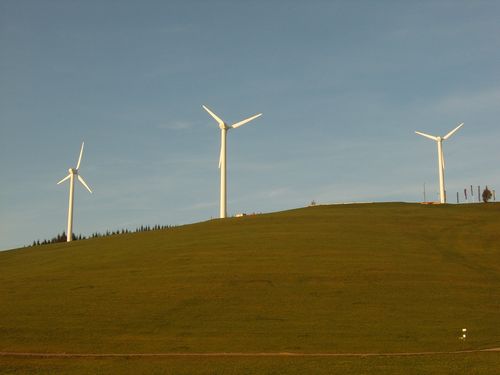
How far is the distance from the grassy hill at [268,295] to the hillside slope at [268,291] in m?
0.09

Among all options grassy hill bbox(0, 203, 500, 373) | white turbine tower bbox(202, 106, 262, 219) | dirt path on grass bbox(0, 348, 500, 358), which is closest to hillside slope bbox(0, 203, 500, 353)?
grassy hill bbox(0, 203, 500, 373)

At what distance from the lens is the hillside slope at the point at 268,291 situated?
1030 inches

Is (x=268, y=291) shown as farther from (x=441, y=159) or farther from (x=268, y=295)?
(x=441, y=159)

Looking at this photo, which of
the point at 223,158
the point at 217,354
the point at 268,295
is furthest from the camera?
the point at 223,158

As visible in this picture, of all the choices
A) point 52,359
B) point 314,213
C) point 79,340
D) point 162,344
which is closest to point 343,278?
point 162,344

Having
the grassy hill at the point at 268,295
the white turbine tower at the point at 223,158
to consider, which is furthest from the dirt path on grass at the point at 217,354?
the white turbine tower at the point at 223,158

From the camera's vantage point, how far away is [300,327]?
27.6 metres

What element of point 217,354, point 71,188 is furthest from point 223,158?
point 217,354

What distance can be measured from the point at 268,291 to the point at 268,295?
2.48ft

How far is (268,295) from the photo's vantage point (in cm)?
3328

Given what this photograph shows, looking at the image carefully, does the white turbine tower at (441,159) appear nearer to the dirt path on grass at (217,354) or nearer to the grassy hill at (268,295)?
the grassy hill at (268,295)

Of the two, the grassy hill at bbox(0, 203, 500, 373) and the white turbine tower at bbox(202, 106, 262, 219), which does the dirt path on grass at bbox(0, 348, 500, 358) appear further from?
the white turbine tower at bbox(202, 106, 262, 219)

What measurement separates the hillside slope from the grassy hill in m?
0.09

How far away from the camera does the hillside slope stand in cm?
2617
